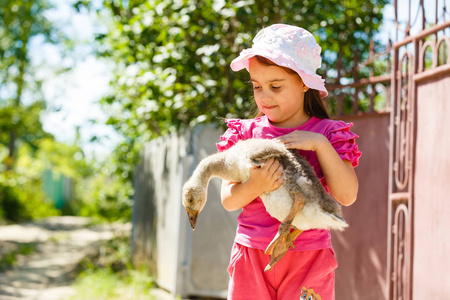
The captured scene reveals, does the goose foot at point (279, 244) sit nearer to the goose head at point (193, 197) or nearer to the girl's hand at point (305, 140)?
the girl's hand at point (305, 140)

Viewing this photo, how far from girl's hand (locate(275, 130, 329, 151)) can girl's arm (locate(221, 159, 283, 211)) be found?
0.11m

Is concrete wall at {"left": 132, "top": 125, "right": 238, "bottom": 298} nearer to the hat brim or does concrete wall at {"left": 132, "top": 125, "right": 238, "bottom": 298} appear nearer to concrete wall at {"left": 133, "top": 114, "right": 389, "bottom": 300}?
concrete wall at {"left": 133, "top": 114, "right": 389, "bottom": 300}

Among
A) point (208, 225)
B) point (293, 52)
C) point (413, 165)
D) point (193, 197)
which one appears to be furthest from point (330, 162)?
point (208, 225)

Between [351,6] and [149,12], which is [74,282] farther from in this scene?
[351,6]

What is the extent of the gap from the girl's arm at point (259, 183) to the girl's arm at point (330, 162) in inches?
4.8

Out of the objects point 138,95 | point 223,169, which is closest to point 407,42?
point 223,169

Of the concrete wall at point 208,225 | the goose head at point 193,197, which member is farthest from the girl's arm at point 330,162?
the concrete wall at point 208,225

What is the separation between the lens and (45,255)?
11352mm

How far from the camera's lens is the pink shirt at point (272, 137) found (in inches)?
95.0

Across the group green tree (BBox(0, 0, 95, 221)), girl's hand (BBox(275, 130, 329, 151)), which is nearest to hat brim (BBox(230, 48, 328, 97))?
girl's hand (BBox(275, 130, 329, 151))

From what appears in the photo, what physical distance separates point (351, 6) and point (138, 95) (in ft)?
10.6

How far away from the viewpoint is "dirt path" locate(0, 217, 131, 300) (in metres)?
7.68

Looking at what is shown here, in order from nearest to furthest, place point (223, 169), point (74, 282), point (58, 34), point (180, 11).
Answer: point (223, 169)
point (180, 11)
point (74, 282)
point (58, 34)

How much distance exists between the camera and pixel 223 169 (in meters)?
2.52
